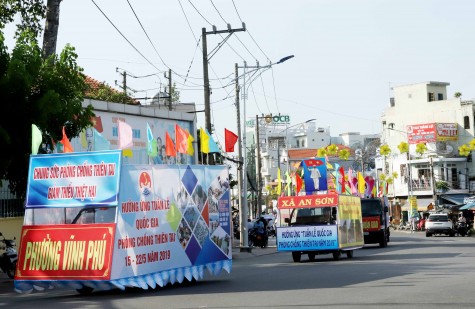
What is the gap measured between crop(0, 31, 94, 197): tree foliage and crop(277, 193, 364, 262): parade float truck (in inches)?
361

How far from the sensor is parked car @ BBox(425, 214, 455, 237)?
→ 6238 cm

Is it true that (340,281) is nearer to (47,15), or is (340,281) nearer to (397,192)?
(47,15)

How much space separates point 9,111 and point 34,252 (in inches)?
246

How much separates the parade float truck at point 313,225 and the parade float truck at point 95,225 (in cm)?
1208

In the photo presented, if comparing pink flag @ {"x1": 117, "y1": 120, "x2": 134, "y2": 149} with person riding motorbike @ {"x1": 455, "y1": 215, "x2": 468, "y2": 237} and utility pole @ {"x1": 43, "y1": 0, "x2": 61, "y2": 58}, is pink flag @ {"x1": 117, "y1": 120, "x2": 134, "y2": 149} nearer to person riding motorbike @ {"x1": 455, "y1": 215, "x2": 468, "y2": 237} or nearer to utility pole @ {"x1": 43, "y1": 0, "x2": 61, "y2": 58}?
utility pole @ {"x1": 43, "y1": 0, "x2": 61, "y2": 58}

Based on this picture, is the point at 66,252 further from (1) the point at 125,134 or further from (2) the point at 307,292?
(2) the point at 307,292

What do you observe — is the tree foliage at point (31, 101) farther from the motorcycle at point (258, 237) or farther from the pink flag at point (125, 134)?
the motorcycle at point (258, 237)

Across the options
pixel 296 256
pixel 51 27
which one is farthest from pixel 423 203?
pixel 51 27

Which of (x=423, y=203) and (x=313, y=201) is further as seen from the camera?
(x=423, y=203)

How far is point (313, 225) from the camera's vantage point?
30.6 m

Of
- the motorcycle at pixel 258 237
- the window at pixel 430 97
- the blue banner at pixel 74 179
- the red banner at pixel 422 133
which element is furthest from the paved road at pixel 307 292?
the window at pixel 430 97

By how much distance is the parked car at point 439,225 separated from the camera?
62375 millimetres

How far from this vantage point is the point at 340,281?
789 inches

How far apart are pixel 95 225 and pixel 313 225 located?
14.4 m
